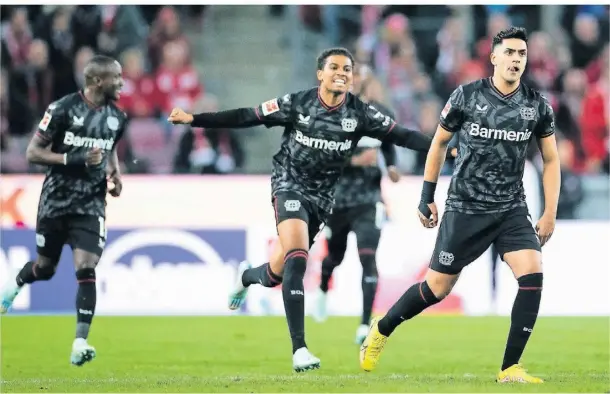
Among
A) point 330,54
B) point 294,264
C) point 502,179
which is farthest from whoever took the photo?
point 330,54

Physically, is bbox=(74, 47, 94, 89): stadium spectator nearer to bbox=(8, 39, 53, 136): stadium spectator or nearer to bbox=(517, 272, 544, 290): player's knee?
bbox=(8, 39, 53, 136): stadium spectator

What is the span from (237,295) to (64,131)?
2.10m

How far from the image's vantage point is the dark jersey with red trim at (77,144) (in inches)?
436

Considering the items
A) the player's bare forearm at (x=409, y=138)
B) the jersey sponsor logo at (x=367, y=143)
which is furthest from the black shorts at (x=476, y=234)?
the jersey sponsor logo at (x=367, y=143)

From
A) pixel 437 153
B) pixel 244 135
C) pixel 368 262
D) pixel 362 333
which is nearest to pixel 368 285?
pixel 368 262

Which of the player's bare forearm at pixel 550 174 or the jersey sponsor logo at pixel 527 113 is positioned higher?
the jersey sponsor logo at pixel 527 113

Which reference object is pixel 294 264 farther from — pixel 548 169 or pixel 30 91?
pixel 30 91

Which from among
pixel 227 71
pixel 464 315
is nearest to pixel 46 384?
pixel 464 315

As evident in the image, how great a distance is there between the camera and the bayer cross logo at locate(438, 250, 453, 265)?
30.5ft

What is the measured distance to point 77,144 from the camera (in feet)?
36.5

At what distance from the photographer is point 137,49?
20766 mm

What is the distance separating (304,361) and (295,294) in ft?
1.85

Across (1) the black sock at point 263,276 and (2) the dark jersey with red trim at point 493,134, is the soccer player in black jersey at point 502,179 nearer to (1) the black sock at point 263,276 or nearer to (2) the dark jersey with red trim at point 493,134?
(2) the dark jersey with red trim at point 493,134

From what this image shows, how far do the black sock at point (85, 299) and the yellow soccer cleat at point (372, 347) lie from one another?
2.45 meters
